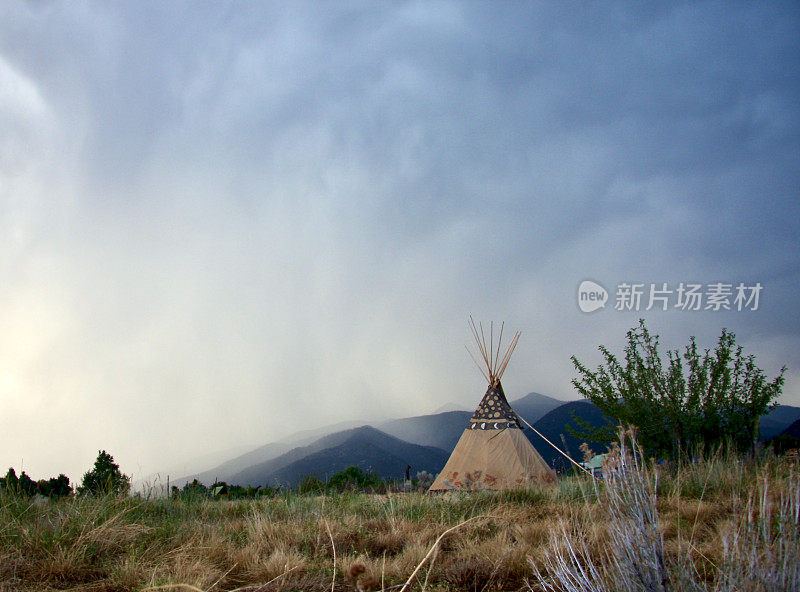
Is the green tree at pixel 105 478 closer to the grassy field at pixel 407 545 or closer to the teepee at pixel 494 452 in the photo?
the grassy field at pixel 407 545

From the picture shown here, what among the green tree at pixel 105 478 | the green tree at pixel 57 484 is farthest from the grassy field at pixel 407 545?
the green tree at pixel 57 484

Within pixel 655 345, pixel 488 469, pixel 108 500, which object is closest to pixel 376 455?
pixel 488 469

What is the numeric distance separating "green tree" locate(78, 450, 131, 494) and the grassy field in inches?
10.2

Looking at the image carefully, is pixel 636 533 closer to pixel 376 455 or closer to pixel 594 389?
pixel 594 389

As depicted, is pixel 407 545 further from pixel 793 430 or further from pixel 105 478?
pixel 793 430

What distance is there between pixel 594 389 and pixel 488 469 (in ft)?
8.30

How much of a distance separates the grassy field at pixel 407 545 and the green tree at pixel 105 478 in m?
0.26

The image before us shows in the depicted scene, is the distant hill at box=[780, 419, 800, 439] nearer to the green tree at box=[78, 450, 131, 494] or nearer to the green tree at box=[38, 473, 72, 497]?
the green tree at box=[78, 450, 131, 494]

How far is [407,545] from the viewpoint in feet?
10.4

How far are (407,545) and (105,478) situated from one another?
4257 millimetres

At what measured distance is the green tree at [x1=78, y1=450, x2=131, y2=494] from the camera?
15.3 feet

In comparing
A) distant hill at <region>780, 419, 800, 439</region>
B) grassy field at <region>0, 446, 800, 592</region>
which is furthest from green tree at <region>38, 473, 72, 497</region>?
distant hill at <region>780, 419, 800, 439</region>

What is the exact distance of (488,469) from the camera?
31.7 feet

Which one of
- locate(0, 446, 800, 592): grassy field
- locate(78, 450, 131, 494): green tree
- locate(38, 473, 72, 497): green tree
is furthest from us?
locate(38, 473, 72, 497): green tree
